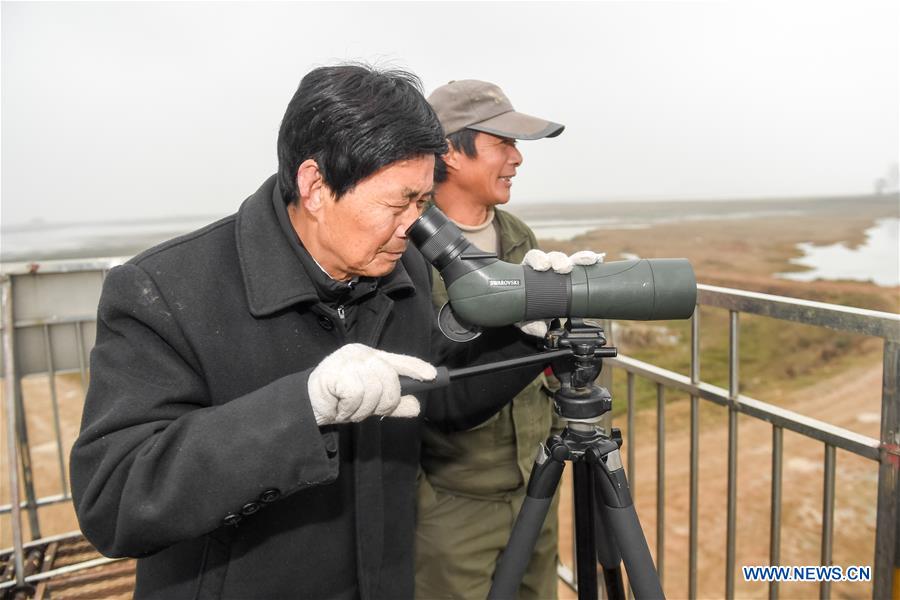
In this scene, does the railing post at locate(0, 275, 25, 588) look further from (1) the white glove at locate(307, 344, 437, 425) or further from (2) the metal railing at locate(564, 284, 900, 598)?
(2) the metal railing at locate(564, 284, 900, 598)

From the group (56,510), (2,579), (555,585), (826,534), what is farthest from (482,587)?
(56,510)

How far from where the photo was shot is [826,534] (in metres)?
1.45

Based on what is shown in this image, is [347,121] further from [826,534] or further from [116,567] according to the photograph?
[116,567]

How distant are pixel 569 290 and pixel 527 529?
46 centimetres

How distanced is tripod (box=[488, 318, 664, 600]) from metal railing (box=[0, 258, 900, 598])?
608 mm

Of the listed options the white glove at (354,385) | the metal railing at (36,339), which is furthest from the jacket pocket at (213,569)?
the metal railing at (36,339)

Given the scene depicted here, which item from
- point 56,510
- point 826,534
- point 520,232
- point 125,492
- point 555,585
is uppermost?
point 520,232

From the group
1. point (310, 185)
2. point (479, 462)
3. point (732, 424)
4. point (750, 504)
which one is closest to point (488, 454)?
point (479, 462)

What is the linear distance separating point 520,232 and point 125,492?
1529 millimetres

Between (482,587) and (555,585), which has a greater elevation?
(482,587)

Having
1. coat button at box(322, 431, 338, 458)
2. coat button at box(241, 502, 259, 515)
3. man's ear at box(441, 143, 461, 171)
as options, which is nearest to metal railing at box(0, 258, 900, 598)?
man's ear at box(441, 143, 461, 171)

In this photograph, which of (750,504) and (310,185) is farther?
(750,504)

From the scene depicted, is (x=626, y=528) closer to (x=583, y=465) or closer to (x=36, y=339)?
(x=583, y=465)

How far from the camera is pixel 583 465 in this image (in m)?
1.21
